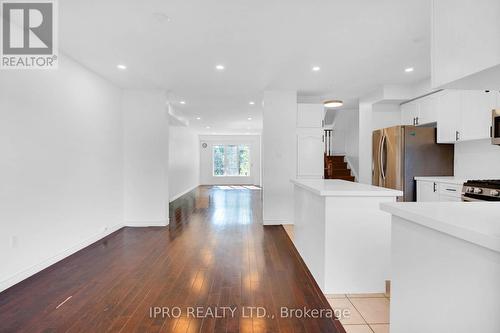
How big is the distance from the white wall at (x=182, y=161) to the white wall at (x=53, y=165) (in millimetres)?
3409

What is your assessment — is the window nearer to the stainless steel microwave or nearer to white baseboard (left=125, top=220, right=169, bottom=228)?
white baseboard (left=125, top=220, right=169, bottom=228)

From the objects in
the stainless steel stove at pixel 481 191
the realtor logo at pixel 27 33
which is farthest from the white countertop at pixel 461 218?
the realtor logo at pixel 27 33

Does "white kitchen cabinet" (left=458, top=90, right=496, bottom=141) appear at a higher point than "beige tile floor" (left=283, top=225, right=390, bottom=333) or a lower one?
higher

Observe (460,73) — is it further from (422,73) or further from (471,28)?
(422,73)

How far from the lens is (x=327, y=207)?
2.46 meters

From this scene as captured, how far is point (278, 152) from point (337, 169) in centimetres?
309

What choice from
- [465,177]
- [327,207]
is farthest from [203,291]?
[465,177]

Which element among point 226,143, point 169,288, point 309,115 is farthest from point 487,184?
point 226,143

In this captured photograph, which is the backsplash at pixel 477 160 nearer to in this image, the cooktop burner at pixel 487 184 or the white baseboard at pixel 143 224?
the cooktop burner at pixel 487 184

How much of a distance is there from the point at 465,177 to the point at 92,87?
582 cm

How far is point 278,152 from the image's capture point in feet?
16.9

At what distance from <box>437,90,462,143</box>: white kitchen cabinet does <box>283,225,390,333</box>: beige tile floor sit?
283cm

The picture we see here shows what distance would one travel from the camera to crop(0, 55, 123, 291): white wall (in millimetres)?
2619

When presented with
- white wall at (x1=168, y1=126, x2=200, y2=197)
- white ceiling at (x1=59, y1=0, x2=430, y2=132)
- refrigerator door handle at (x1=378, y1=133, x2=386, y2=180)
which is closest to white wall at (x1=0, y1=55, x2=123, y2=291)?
white ceiling at (x1=59, y1=0, x2=430, y2=132)
